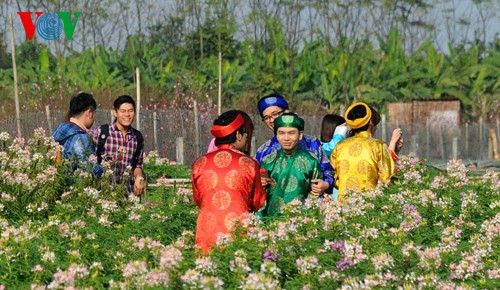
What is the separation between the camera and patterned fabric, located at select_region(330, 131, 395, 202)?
8.71 meters

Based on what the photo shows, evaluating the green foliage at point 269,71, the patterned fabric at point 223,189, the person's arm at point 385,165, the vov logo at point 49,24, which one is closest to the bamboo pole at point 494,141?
the green foliage at point 269,71

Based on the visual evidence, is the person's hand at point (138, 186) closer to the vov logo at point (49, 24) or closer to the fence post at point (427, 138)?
the vov logo at point (49, 24)

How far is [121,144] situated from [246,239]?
132 inches

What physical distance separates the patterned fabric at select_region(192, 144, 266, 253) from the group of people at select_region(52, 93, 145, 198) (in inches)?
88.8

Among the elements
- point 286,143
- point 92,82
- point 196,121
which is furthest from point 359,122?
point 92,82

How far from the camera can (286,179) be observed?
7.95 meters

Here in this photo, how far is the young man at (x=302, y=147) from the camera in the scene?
8.03 m

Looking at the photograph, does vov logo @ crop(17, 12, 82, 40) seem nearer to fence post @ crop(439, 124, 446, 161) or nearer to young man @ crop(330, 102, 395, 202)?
young man @ crop(330, 102, 395, 202)

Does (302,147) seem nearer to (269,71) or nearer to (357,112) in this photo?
(357,112)

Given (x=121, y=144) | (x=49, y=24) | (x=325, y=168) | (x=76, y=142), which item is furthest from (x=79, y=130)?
(x=49, y=24)

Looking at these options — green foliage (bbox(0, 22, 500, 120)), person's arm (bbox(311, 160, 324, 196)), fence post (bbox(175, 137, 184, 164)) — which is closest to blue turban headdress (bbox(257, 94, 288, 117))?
person's arm (bbox(311, 160, 324, 196))

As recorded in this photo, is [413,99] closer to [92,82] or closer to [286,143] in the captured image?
[92,82]

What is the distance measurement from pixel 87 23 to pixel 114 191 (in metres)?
34.7

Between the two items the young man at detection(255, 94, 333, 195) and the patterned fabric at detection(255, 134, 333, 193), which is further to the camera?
the patterned fabric at detection(255, 134, 333, 193)
